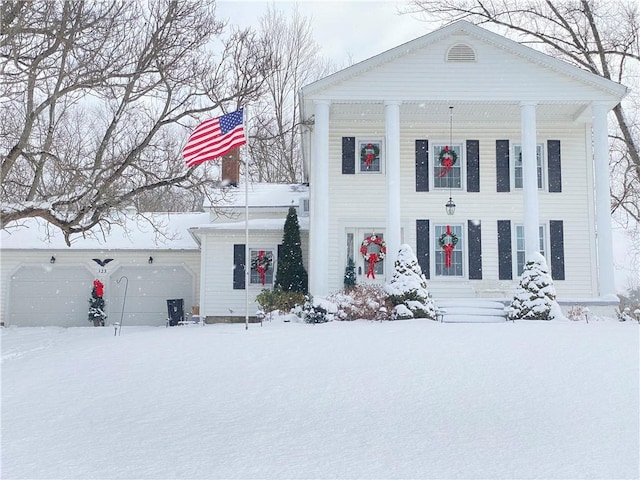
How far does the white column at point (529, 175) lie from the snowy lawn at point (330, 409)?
5.71m

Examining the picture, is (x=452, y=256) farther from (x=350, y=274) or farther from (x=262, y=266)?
(x=262, y=266)

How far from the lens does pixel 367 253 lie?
18.3 m

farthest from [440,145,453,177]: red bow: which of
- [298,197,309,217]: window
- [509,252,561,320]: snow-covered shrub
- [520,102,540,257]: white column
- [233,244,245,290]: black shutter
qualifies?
[233,244,245,290]: black shutter

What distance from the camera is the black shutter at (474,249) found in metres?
18.2

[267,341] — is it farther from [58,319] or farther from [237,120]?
[58,319]

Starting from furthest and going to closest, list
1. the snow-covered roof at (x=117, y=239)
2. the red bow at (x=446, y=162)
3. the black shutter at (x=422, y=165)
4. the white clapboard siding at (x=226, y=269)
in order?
the snow-covered roof at (x=117, y=239)
the white clapboard siding at (x=226, y=269)
the black shutter at (x=422, y=165)
the red bow at (x=446, y=162)

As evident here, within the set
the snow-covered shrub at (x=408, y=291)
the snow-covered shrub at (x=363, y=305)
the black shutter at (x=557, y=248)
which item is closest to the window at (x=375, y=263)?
the snow-covered shrub at (x=408, y=291)

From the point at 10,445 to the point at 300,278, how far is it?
12.3 m

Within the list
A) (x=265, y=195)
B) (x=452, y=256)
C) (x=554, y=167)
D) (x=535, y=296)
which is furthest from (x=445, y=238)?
(x=265, y=195)

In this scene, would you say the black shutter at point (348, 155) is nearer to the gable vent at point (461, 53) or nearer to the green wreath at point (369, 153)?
the green wreath at point (369, 153)

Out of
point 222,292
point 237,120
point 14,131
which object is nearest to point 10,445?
point 237,120

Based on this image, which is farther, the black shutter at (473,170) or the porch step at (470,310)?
the black shutter at (473,170)

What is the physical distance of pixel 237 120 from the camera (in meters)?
14.1

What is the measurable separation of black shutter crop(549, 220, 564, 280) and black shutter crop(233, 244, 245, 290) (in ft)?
30.2
